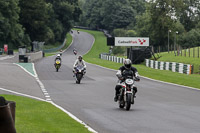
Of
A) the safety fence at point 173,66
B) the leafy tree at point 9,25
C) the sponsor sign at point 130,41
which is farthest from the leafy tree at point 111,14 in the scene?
the safety fence at point 173,66

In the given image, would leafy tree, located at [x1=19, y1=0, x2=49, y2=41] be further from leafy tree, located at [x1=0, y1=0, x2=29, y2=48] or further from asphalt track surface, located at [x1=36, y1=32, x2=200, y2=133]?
asphalt track surface, located at [x1=36, y1=32, x2=200, y2=133]

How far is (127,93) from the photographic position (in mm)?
14656

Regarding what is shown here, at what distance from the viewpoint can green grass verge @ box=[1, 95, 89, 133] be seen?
10.2m

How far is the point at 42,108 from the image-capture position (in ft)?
48.5

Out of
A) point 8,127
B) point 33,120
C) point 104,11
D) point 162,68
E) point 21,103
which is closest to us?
point 8,127

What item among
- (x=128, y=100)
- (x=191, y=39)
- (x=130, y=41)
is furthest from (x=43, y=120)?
(x=191, y=39)

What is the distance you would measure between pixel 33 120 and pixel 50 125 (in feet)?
2.90

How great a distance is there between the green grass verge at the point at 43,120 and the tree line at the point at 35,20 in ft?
269

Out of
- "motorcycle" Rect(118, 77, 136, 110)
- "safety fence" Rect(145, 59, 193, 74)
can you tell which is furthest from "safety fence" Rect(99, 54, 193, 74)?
"motorcycle" Rect(118, 77, 136, 110)

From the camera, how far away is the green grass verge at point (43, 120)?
10180mm

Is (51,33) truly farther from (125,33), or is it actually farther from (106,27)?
A: (106,27)

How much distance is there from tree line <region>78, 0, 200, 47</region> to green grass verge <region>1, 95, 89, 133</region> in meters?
Result: 61.8

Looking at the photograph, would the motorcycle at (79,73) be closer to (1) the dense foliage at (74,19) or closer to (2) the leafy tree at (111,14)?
(1) the dense foliage at (74,19)

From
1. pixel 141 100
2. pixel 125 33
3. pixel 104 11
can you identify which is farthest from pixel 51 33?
pixel 141 100
